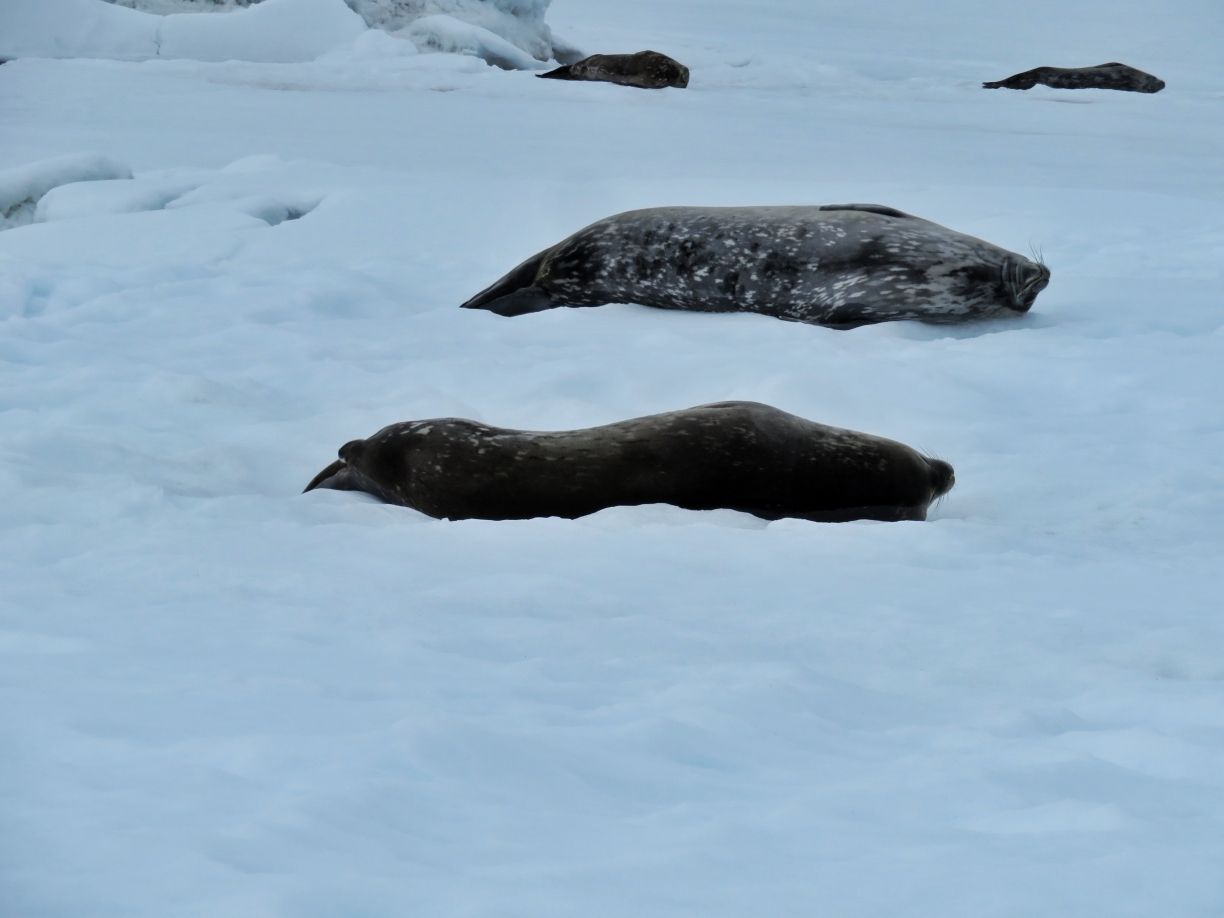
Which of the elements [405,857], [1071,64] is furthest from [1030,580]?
[1071,64]

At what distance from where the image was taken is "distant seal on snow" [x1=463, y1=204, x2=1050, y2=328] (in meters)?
4.81

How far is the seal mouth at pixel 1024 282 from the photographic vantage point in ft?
15.5

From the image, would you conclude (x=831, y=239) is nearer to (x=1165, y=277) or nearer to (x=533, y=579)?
(x=1165, y=277)

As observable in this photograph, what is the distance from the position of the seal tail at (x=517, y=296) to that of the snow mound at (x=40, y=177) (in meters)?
3.07

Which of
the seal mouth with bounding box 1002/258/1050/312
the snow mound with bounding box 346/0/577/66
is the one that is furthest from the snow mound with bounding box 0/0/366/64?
the seal mouth with bounding box 1002/258/1050/312

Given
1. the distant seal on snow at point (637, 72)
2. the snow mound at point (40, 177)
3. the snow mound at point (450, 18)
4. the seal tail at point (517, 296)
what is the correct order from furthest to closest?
the snow mound at point (450, 18)
the distant seal on snow at point (637, 72)
the snow mound at point (40, 177)
the seal tail at point (517, 296)

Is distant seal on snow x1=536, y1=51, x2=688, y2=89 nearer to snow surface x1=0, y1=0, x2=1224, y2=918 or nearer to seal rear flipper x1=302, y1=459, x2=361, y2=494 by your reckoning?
snow surface x1=0, y1=0, x2=1224, y2=918

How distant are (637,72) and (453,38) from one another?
9.00 ft

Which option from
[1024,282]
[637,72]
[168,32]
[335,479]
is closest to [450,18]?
[637,72]

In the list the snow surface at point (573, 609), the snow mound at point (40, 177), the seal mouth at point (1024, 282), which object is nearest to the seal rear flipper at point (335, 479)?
the snow surface at point (573, 609)

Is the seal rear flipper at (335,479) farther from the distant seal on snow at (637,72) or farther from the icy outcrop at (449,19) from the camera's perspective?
the icy outcrop at (449,19)

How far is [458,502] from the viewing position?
2.94 meters

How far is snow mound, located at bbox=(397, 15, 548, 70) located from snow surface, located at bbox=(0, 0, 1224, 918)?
949cm

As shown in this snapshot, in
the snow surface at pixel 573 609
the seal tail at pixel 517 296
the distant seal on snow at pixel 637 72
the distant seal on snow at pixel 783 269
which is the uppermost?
the distant seal on snow at pixel 637 72
